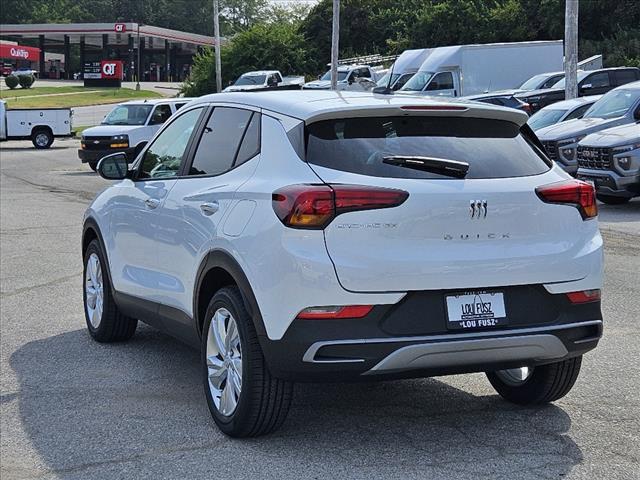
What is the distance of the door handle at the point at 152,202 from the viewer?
6888mm

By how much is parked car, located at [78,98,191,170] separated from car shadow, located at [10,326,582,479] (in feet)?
69.6

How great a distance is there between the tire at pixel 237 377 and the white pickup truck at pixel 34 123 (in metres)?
35.3

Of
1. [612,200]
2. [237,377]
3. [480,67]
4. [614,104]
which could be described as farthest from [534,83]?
[237,377]

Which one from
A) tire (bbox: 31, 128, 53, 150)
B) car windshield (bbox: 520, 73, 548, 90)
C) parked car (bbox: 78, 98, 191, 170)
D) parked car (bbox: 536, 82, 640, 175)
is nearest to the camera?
parked car (bbox: 536, 82, 640, 175)

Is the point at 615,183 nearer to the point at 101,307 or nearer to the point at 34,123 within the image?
the point at 101,307

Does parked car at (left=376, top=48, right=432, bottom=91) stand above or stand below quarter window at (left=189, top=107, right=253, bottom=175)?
above

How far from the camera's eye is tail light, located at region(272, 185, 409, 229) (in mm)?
5137

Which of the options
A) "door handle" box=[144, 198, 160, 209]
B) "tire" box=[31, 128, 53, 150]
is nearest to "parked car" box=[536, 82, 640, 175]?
"door handle" box=[144, 198, 160, 209]

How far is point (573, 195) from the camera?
18.5ft

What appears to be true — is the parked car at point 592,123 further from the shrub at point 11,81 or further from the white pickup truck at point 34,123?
the shrub at point 11,81

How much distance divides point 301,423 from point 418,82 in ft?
110

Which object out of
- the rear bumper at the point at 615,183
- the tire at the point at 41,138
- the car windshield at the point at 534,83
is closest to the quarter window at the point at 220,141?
the rear bumper at the point at 615,183

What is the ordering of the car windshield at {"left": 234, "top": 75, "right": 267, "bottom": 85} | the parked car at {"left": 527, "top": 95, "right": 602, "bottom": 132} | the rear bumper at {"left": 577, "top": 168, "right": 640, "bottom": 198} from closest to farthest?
1. the rear bumper at {"left": 577, "top": 168, "right": 640, "bottom": 198}
2. the parked car at {"left": 527, "top": 95, "right": 602, "bottom": 132}
3. the car windshield at {"left": 234, "top": 75, "right": 267, "bottom": 85}

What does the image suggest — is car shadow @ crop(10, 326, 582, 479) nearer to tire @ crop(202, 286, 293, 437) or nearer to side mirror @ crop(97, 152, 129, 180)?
tire @ crop(202, 286, 293, 437)
